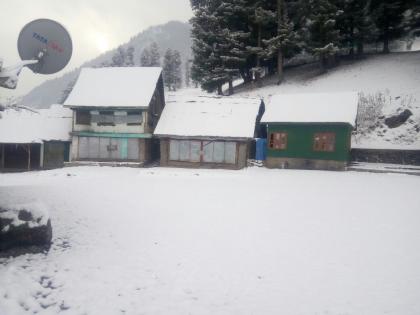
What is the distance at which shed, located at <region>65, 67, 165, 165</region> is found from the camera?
2533 centimetres

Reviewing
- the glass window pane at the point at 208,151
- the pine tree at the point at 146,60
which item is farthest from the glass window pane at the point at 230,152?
the pine tree at the point at 146,60

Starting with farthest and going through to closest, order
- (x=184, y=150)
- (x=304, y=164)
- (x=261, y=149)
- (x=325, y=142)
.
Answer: (x=261, y=149) < (x=184, y=150) < (x=304, y=164) < (x=325, y=142)

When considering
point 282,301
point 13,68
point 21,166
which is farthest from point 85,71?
point 282,301

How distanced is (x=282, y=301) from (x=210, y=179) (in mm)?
13163

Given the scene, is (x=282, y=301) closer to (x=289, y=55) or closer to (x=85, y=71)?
(x=85, y=71)

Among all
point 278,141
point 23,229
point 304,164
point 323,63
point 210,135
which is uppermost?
point 323,63

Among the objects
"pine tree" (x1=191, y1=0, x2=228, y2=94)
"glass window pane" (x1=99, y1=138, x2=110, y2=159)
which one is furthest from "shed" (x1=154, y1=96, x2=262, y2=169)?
"pine tree" (x1=191, y1=0, x2=228, y2=94)

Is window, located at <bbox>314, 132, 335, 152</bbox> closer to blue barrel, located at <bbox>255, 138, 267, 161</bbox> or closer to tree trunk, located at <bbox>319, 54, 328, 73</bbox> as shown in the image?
blue barrel, located at <bbox>255, 138, 267, 161</bbox>

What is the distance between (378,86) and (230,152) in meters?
16.2

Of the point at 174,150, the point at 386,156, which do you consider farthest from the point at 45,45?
the point at 386,156

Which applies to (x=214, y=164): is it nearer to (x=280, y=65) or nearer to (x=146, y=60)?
(x=280, y=65)

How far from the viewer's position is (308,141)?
76.7ft

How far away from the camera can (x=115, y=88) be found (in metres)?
26.6

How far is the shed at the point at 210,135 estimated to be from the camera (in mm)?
24031
